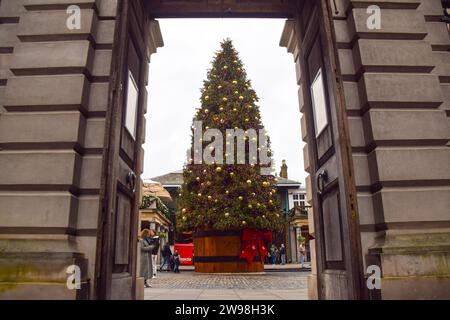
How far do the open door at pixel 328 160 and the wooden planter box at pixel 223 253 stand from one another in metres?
11.9

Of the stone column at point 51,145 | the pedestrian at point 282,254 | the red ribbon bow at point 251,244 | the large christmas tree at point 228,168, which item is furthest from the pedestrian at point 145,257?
the pedestrian at point 282,254

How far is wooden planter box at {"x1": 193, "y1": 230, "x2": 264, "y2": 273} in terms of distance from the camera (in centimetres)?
1814

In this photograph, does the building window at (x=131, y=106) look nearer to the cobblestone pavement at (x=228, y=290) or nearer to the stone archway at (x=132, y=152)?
the stone archway at (x=132, y=152)

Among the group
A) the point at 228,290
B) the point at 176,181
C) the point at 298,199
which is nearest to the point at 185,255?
the point at 176,181

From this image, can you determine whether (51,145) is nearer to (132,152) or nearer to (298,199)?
(132,152)

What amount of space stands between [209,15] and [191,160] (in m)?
14.0

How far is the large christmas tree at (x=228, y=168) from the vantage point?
62.2ft

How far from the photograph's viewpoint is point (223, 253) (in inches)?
718

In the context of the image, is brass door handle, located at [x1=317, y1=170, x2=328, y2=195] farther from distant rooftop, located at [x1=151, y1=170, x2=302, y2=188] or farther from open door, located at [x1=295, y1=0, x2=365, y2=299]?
distant rooftop, located at [x1=151, y1=170, x2=302, y2=188]

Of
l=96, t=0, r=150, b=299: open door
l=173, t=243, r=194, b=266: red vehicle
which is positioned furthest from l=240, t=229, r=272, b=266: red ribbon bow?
l=173, t=243, r=194, b=266: red vehicle

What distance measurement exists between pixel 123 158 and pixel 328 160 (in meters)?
3.34

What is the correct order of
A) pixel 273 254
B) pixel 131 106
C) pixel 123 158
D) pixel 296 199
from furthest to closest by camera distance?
pixel 296 199
pixel 273 254
pixel 131 106
pixel 123 158

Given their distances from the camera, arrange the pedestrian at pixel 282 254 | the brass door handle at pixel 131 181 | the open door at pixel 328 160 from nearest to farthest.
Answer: the open door at pixel 328 160 → the brass door handle at pixel 131 181 → the pedestrian at pixel 282 254
